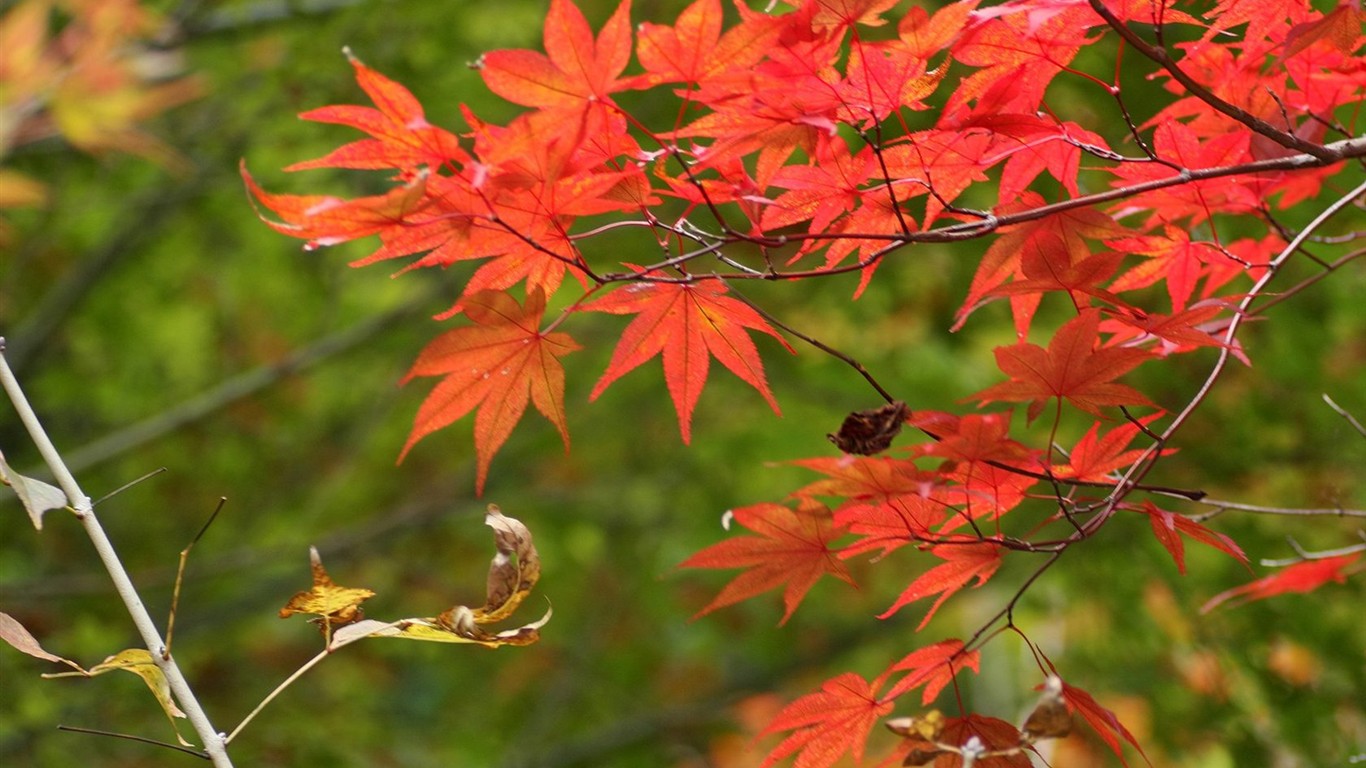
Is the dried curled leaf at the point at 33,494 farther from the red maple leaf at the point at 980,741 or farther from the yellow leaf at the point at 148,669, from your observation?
the red maple leaf at the point at 980,741

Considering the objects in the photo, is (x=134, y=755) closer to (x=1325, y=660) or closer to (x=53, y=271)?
(x=53, y=271)

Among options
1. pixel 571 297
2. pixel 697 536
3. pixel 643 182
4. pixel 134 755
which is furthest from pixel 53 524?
pixel 643 182

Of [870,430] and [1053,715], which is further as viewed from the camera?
[870,430]

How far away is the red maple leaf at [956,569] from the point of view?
85 cm

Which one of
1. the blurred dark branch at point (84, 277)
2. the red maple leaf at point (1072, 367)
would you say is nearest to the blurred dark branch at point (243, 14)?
the blurred dark branch at point (84, 277)

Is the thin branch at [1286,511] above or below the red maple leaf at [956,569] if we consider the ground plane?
below

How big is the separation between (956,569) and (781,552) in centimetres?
13

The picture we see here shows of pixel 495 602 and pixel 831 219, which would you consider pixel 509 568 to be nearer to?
pixel 495 602

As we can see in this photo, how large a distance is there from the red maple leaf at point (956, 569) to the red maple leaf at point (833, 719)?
0.23 ft

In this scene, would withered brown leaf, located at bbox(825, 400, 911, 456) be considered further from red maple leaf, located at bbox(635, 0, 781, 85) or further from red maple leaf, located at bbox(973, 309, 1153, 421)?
red maple leaf, located at bbox(635, 0, 781, 85)

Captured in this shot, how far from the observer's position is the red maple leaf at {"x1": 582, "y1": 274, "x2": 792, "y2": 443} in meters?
0.88

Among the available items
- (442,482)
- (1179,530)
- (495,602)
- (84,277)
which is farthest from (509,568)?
(442,482)

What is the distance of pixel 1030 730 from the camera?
69cm

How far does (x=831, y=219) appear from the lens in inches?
36.9
